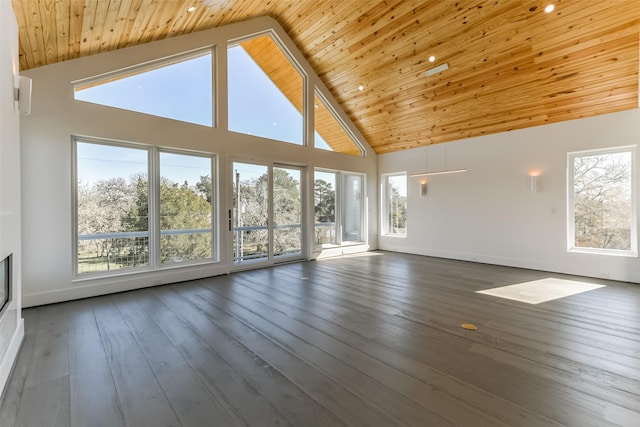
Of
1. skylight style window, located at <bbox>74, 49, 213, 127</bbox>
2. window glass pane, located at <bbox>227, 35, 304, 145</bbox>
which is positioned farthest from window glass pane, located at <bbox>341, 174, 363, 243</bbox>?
skylight style window, located at <bbox>74, 49, 213, 127</bbox>

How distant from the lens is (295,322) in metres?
3.19

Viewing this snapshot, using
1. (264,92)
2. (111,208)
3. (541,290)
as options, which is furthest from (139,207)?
(541,290)

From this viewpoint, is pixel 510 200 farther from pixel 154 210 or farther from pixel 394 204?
pixel 154 210

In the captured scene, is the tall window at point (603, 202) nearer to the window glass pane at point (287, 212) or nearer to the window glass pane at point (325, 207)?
the window glass pane at point (325, 207)

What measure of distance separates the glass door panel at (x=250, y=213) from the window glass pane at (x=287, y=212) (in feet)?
0.94

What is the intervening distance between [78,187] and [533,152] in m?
8.25

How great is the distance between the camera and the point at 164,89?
4.97m

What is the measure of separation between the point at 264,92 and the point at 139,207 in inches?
142

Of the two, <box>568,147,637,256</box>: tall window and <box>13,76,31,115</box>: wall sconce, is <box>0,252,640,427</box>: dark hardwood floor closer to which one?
<box>568,147,637,256</box>: tall window

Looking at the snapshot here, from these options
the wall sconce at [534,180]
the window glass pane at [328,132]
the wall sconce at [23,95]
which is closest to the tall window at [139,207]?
the wall sconce at [23,95]

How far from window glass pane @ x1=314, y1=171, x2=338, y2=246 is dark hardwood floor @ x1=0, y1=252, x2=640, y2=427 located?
3419 mm

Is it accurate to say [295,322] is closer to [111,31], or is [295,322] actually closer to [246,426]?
[246,426]

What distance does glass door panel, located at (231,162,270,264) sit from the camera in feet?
19.3

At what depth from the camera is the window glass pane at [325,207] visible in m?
7.43
